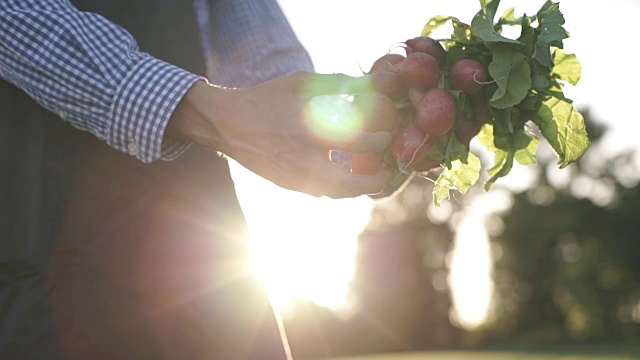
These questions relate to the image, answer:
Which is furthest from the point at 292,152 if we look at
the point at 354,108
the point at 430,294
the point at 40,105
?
the point at 430,294

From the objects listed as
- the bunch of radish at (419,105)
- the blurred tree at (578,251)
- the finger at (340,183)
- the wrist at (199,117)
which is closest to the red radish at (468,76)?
the bunch of radish at (419,105)

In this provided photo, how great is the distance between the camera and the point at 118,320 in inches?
93.4

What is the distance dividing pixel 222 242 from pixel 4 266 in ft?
2.28

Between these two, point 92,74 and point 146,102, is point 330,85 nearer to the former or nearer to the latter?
point 146,102

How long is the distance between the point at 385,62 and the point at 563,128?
63cm

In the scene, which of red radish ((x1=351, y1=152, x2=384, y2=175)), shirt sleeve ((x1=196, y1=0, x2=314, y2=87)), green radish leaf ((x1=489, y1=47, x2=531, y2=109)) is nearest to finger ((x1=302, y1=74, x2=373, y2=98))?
red radish ((x1=351, y1=152, x2=384, y2=175))

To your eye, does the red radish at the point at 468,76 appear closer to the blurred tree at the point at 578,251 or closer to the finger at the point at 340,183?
the finger at the point at 340,183

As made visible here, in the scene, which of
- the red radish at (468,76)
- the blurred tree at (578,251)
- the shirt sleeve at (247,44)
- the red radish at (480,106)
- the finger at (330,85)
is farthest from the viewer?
the blurred tree at (578,251)

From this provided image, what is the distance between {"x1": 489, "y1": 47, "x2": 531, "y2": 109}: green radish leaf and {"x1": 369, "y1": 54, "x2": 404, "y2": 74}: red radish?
13.0 inches

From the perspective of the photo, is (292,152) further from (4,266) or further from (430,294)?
(430,294)

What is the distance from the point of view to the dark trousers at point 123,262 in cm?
220

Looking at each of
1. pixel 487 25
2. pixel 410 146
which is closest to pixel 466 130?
pixel 410 146

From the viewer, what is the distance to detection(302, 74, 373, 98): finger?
6.77 ft

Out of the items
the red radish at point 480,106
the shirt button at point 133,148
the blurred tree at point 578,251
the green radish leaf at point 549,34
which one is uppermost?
the green radish leaf at point 549,34
